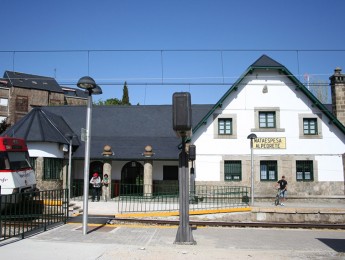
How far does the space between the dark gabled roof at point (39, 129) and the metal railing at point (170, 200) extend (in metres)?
5.01

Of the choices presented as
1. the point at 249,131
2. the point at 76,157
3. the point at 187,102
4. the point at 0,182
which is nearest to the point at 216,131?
the point at 249,131

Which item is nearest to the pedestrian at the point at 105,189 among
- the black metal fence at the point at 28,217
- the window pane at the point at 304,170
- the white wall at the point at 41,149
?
the white wall at the point at 41,149

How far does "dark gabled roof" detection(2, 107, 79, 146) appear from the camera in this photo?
68.9ft

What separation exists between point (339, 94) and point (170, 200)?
498 inches

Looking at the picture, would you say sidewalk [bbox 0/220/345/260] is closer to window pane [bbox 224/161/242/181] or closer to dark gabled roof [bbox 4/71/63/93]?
window pane [bbox 224/161/242/181]

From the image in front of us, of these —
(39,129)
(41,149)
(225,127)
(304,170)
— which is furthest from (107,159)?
(304,170)

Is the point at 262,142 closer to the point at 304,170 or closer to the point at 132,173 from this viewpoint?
the point at 304,170

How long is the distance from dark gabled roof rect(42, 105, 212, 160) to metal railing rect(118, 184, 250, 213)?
A: 8.50 ft

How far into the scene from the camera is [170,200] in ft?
59.3

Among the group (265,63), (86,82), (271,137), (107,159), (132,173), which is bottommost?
(132,173)

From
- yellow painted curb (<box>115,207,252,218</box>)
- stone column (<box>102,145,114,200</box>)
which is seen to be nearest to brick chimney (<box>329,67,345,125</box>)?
yellow painted curb (<box>115,207,252,218</box>)

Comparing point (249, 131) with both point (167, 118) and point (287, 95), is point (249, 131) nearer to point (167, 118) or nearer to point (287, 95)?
point (287, 95)

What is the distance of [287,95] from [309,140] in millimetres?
3027

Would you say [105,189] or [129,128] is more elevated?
[129,128]
